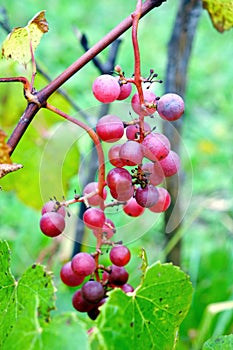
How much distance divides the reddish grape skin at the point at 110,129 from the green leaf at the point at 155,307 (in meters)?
0.14

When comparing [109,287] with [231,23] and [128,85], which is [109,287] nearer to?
[128,85]

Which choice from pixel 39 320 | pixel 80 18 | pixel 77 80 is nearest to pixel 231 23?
pixel 39 320

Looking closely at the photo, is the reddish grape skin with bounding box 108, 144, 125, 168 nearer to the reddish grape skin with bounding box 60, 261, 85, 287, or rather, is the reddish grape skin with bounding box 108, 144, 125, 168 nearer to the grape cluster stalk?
the grape cluster stalk

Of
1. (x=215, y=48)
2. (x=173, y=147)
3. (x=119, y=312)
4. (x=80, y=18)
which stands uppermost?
(x=80, y=18)

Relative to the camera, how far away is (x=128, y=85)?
563 millimetres

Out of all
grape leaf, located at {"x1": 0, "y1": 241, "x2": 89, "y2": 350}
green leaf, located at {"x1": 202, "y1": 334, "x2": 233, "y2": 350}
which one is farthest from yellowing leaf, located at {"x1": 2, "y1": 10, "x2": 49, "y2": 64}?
green leaf, located at {"x1": 202, "y1": 334, "x2": 233, "y2": 350}

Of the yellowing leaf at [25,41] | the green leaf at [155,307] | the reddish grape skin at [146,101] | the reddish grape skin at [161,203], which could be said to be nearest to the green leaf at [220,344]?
the green leaf at [155,307]

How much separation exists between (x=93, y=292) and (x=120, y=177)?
0.14 m

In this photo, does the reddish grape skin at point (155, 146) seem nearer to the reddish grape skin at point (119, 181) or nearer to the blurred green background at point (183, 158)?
the reddish grape skin at point (119, 181)

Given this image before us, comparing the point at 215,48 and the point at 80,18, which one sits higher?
the point at 80,18

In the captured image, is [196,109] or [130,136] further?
[196,109]

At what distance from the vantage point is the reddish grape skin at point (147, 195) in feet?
1.76

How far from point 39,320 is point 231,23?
52 cm

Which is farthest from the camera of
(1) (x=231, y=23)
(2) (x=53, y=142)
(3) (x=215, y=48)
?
(3) (x=215, y=48)
